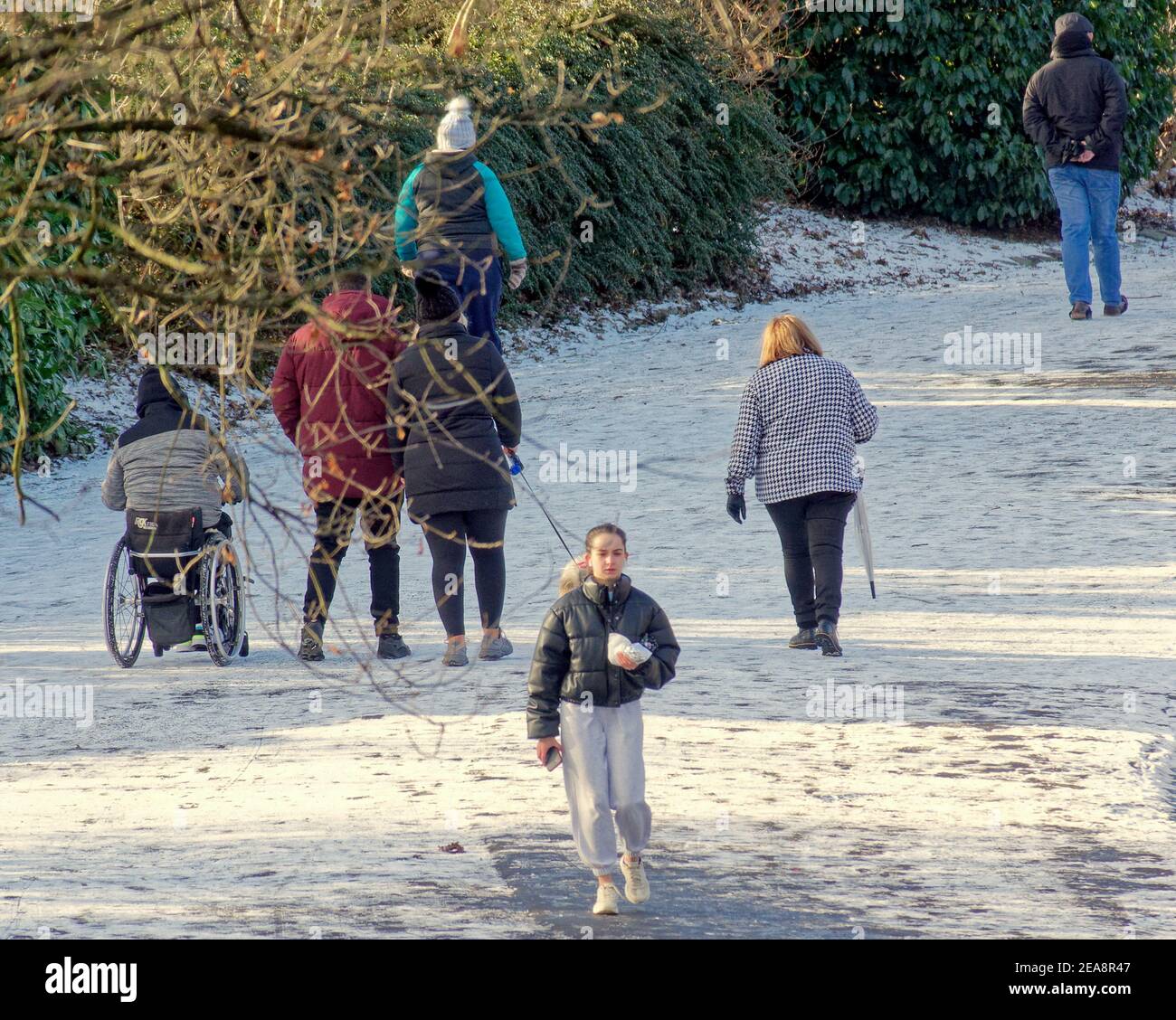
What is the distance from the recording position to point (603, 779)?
5.34m

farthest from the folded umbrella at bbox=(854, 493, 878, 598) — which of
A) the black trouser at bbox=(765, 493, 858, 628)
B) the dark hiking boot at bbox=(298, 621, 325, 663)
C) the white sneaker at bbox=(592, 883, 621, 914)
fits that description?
the white sneaker at bbox=(592, 883, 621, 914)

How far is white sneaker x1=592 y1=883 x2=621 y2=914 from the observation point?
5160 millimetres

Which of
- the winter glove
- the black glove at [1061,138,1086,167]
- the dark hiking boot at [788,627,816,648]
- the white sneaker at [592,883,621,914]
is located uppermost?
the black glove at [1061,138,1086,167]

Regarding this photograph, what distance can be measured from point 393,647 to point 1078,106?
28.2 ft

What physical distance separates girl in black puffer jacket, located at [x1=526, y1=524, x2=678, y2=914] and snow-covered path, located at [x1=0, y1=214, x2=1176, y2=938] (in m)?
0.21

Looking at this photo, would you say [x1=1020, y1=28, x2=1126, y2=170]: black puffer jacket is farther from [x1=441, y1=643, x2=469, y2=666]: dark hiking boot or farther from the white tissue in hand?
the white tissue in hand

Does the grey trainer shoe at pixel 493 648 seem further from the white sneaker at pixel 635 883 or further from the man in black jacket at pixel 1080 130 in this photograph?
the man in black jacket at pixel 1080 130

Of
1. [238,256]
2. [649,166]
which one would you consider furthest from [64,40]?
[649,166]

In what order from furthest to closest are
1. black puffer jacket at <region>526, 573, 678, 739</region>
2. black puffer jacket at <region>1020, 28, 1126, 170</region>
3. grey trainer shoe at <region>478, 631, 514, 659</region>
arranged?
black puffer jacket at <region>1020, 28, 1126, 170</region>
grey trainer shoe at <region>478, 631, 514, 659</region>
black puffer jacket at <region>526, 573, 678, 739</region>

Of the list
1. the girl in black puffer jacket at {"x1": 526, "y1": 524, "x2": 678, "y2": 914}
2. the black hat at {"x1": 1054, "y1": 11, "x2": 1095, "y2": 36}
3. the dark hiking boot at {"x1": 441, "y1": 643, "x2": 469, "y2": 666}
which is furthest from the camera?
the black hat at {"x1": 1054, "y1": 11, "x2": 1095, "y2": 36}

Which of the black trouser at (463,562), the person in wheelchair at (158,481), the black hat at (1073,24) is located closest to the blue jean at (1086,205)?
the black hat at (1073,24)

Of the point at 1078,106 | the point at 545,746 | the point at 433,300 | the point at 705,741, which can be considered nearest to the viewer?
the point at 545,746

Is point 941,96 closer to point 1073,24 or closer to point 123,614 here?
point 1073,24

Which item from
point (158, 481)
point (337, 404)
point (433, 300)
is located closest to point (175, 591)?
point (158, 481)
